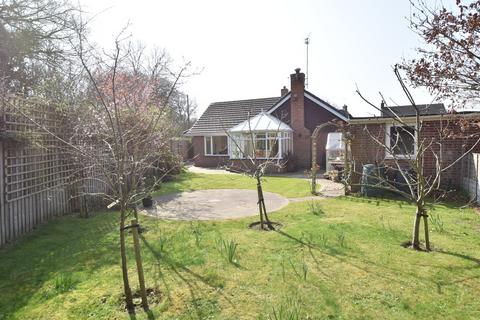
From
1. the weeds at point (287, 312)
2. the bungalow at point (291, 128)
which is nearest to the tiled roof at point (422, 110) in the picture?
the weeds at point (287, 312)

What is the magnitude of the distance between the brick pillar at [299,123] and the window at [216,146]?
5437mm

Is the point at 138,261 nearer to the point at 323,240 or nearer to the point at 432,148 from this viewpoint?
the point at 323,240

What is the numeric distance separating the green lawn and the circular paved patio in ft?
3.92

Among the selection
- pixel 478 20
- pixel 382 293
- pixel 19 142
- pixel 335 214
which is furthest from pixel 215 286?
pixel 478 20

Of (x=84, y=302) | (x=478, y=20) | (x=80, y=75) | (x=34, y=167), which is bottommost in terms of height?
(x=84, y=302)

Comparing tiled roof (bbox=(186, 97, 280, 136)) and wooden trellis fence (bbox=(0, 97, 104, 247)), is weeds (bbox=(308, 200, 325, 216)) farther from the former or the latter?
tiled roof (bbox=(186, 97, 280, 136))

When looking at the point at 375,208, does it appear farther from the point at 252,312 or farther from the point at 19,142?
→ the point at 19,142

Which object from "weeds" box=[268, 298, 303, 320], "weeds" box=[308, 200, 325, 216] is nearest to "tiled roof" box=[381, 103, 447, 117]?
"weeds" box=[308, 200, 325, 216]

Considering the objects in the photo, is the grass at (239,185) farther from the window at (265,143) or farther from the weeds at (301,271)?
the weeds at (301,271)

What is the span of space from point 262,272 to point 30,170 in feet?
20.3

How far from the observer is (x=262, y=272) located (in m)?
4.73

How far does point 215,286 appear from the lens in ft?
14.2

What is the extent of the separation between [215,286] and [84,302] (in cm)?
167

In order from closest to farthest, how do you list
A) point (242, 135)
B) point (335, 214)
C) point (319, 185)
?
point (335, 214), point (319, 185), point (242, 135)
